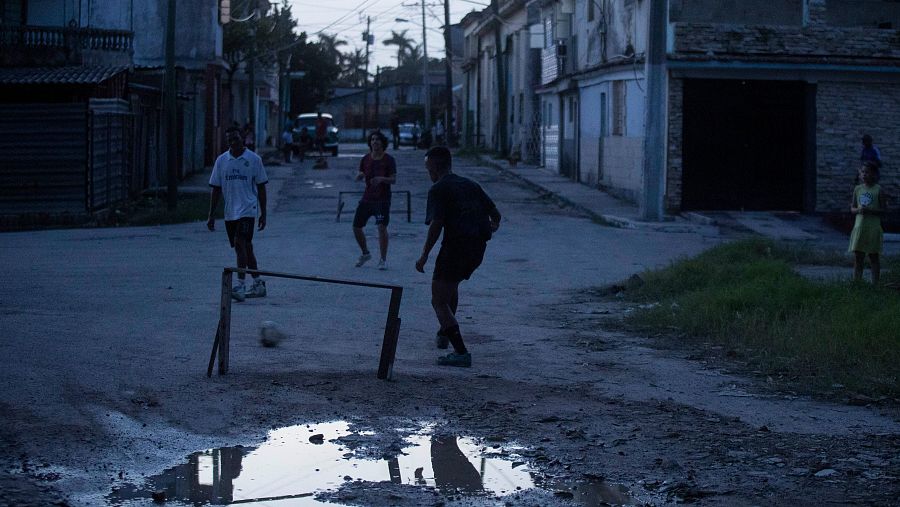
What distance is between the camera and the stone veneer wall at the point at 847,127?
2491cm

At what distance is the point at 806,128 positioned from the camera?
81.8 ft

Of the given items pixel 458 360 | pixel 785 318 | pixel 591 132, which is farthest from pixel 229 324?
pixel 591 132

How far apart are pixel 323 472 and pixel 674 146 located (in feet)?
64.0

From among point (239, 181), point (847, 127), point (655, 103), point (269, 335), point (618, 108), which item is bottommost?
point (269, 335)

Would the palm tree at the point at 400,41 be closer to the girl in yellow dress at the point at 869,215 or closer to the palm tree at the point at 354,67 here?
the palm tree at the point at 354,67

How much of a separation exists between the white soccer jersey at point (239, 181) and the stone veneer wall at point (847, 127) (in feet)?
52.4

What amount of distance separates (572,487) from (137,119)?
2230 cm

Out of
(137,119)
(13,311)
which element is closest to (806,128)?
(137,119)

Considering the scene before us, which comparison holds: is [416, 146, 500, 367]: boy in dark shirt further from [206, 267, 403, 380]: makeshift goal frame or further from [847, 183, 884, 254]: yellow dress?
[847, 183, 884, 254]: yellow dress

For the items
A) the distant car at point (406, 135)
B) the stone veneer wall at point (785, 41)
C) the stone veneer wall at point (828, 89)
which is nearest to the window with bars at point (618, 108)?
the stone veneer wall at point (828, 89)

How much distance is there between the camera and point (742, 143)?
2492 cm

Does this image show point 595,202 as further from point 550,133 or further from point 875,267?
point 875,267

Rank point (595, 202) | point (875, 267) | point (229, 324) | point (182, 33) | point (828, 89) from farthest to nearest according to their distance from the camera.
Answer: point (182, 33) < point (595, 202) < point (828, 89) < point (875, 267) < point (229, 324)

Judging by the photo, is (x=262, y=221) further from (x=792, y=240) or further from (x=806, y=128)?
(x=806, y=128)
